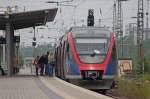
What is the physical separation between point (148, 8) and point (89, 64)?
90.9ft

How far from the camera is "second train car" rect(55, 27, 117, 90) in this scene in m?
26.9

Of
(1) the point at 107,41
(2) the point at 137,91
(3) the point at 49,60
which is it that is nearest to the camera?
(2) the point at 137,91

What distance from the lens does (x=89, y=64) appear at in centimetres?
2689

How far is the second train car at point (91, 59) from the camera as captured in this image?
2686 cm

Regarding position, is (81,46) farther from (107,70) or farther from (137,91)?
(137,91)

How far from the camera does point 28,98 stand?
56.4 feet

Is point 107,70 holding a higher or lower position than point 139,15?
lower

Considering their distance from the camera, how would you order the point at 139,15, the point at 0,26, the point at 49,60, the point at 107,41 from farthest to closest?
the point at 139,15, the point at 0,26, the point at 49,60, the point at 107,41

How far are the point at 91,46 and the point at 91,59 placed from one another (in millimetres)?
926

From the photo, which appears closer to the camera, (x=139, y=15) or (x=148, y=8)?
(x=139, y=15)

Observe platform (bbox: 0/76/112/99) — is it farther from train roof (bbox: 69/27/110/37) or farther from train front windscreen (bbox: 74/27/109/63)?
train roof (bbox: 69/27/110/37)

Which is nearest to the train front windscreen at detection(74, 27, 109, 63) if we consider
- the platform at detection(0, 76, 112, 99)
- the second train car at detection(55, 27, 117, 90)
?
the second train car at detection(55, 27, 117, 90)

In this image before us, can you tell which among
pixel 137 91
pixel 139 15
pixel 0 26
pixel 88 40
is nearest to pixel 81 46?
pixel 88 40

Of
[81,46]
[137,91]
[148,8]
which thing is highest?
[148,8]
